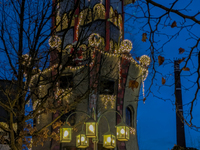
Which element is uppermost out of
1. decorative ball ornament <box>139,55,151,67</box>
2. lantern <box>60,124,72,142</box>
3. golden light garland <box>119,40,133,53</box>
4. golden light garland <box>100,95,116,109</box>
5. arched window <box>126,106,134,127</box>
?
golden light garland <box>119,40,133,53</box>

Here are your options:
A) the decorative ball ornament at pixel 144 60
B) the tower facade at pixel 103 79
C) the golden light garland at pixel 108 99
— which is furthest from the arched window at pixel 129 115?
the decorative ball ornament at pixel 144 60

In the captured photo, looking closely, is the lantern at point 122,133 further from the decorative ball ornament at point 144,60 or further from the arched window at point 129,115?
the decorative ball ornament at point 144,60

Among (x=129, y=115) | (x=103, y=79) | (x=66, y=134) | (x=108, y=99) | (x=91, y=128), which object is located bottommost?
(x=66, y=134)

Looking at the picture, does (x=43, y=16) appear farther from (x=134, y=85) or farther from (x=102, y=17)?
(x=102, y=17)

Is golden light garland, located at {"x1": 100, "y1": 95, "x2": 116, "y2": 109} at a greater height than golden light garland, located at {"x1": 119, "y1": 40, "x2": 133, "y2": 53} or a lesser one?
lesser

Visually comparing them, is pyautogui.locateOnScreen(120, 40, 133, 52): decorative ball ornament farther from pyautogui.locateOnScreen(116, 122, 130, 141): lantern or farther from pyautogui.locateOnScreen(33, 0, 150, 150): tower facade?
pyautogui.locateOnScreen(116, 122, 130, 141): lantern

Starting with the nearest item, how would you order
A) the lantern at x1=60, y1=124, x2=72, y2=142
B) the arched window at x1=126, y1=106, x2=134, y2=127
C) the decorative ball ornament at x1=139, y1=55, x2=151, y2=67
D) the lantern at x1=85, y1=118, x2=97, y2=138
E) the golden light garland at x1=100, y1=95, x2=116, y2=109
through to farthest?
1. the lantern at x1=85, y1=118, x2=97, y2=138
2. the lantern at x1=60, y1=124, x2=72, y2=142
3. the golden light garland at x1=100, y1=95, x2=116, y2=109
4. the arched window at x1=126, y1=106, x2=134, y2=127
5. the decorative ball ornament at x1=139, y1=55, x2=151, y2=67

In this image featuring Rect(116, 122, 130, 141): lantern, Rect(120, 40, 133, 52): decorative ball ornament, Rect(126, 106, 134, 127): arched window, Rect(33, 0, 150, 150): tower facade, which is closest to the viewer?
Rect(116, 122, 130, 141): lantern

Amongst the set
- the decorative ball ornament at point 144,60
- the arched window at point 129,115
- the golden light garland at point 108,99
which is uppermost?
the decorative ball ornament at point 144,60

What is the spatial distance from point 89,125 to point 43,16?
146 inches

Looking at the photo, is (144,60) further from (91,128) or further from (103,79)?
(91,128)

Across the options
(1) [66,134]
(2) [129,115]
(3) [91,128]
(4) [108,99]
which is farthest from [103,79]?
(3) [91,128]

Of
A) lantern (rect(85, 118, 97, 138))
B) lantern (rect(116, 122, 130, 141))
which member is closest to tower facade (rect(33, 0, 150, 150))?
lantern (rect(116, 122, 130, 141))

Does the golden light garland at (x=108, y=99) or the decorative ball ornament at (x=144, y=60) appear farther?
the decorative ball ornament at (x=144, y=60)
